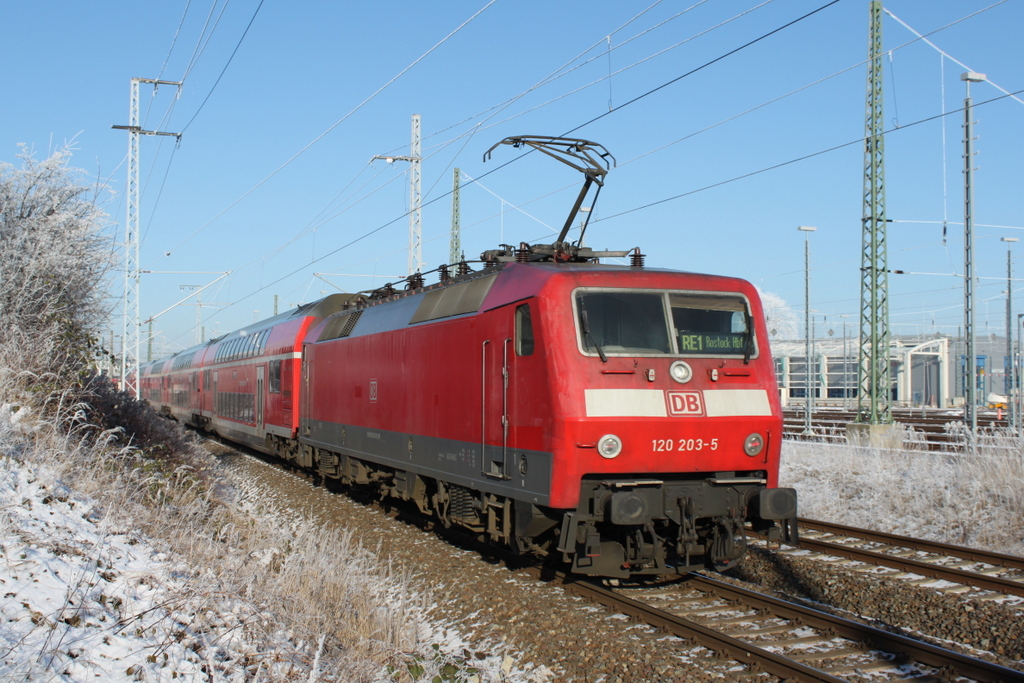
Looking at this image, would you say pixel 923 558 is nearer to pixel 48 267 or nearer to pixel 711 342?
pixel 711 342

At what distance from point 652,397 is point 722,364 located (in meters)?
0.92

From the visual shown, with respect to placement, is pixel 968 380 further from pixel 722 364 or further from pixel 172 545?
pixel 172 545

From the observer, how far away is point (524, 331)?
8297 millimetres

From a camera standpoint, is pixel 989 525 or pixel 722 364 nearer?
pixel 722 364

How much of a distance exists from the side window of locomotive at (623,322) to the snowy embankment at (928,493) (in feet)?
18.5

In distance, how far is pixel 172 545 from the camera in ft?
24.4

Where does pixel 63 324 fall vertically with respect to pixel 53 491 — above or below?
above

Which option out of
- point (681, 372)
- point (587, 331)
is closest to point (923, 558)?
point (681, 372)

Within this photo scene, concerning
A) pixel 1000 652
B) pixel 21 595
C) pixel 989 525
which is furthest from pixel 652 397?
pixel 989 525

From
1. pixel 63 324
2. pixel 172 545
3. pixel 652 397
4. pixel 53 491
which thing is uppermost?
pixel 63 324

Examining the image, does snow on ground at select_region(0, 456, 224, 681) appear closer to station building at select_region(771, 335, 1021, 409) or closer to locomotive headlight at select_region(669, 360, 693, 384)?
locomotive headlight at select_region(669, 360, 693, 384)

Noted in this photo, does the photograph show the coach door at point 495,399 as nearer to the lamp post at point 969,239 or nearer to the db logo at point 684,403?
the db logo at point 684,403

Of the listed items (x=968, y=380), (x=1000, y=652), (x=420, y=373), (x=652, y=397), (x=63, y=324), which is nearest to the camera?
(x=1000, y=652)

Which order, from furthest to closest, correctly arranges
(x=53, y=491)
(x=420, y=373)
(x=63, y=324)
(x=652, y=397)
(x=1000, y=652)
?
(x=63, y=324), (x=420, y=373), (x=652, y=397), (x=53, y=491), (x=1000, y=652)
